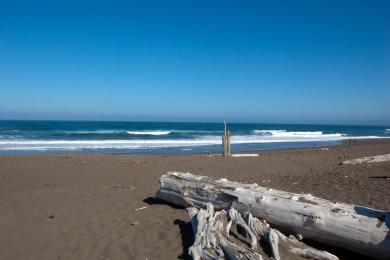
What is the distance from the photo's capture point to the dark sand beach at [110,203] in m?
5.09

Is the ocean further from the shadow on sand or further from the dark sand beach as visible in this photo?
the shadow on sand

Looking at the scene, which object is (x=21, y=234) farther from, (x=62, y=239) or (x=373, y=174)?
(x=373, y=174)

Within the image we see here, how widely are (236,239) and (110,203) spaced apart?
11.8ft

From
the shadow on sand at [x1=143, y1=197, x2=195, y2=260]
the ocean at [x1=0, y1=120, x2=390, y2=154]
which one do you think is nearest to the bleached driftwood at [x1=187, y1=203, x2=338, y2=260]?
the shadow on sand at [x1=143, y1=197, x2=195, y2=260]

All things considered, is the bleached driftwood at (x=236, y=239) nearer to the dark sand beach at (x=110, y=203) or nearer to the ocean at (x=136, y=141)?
the dark sand beach at (x=110, y=203)

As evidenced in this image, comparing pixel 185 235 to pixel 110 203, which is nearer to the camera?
pixel 185 235

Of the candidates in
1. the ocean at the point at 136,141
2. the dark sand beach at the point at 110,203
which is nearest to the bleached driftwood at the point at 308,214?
the dark sand beach at the point at 110,203

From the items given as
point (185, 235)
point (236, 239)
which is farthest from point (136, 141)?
Result: point (236, 239)

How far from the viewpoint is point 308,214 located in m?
4.56

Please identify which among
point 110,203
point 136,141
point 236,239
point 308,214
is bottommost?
point 136,141

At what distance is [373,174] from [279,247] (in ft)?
23.3

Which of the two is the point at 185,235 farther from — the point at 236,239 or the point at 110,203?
the point at 110,203

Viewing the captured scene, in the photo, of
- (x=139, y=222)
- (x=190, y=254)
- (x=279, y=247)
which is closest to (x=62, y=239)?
(x=139, y=222)

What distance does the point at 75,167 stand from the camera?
1398 cm
